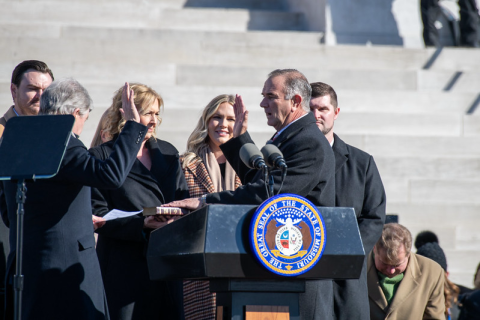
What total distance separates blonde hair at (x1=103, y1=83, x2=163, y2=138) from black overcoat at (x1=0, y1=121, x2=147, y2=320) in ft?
2.72

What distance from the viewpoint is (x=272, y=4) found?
35.7ft

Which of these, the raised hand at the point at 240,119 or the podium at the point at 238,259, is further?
the raised hand at the point at 240,119

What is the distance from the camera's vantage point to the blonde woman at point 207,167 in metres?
3.95

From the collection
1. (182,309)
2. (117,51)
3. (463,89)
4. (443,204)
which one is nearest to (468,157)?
(443,204)

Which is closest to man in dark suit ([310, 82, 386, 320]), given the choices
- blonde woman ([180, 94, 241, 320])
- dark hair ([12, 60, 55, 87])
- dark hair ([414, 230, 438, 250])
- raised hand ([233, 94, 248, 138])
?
raised hand ([233, 94, 248, 138])

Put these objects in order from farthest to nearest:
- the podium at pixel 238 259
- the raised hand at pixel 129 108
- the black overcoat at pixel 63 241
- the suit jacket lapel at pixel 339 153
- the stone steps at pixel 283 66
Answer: the stone steps at pixel 283 66, the suit jacket lapel at pixel 339 153, the raised hand at pixel 129 108, the black overcoat at pixel 63 241, the podium at pixel 238 259

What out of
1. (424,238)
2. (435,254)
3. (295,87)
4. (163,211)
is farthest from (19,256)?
(424,238)

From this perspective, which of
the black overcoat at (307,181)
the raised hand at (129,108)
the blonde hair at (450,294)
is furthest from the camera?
the blonde hair at (450,294)

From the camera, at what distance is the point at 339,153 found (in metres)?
4.06

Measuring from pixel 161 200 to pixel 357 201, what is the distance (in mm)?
963

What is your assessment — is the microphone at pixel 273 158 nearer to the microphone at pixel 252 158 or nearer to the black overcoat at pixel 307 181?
the microphone at pixel 252 158

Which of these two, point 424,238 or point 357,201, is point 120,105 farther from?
point 424,238

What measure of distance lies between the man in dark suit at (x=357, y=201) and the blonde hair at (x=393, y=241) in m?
0.45

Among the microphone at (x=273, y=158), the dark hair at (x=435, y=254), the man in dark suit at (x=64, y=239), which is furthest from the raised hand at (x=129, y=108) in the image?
the dark hair at (x=435, y=254)
